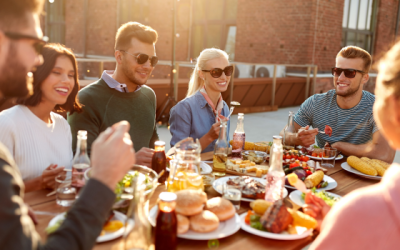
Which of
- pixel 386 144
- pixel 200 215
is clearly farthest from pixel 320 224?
pixel 386 144

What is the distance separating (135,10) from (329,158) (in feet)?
47.1

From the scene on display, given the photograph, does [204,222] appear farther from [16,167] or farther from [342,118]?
[342,118]

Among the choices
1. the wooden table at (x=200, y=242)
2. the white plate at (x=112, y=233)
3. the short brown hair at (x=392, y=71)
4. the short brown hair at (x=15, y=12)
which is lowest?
the wooden table at (x=200, y=242)

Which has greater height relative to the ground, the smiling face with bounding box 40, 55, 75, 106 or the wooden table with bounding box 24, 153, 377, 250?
the smiling face with bounding box 40, 55, 75, 106

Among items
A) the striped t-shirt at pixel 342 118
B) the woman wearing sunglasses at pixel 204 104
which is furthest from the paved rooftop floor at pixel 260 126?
the striped t-shirt at pixel 342 118

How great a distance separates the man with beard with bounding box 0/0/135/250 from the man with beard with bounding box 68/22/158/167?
1662mm

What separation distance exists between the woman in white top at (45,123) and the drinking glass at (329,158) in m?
1.86

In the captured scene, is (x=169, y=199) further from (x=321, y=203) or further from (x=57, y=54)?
(x=57, y=54)

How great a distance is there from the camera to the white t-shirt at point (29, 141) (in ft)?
6.77

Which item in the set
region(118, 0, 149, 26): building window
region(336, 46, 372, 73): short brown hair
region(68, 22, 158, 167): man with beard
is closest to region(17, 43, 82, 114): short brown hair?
region(68, 22, 158, 167): man with beard

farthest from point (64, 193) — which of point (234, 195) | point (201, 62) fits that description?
point (201, 62)

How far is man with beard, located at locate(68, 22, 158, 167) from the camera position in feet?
9.42

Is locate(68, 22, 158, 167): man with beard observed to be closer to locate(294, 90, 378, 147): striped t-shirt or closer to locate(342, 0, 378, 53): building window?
locate(294, 90, 378, 147): striped t-shirt

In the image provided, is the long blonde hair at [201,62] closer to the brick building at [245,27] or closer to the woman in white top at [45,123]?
the woman in white top at [45,123]
